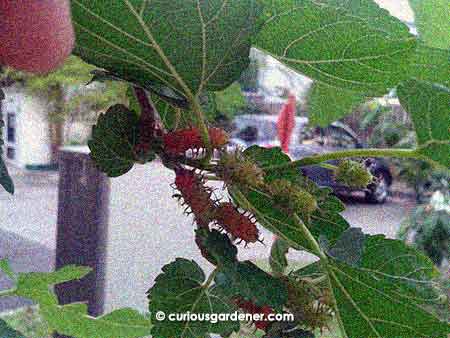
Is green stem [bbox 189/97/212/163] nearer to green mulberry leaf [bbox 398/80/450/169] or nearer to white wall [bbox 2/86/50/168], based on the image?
green mulberry leaf [bbox 398/80/450/169]

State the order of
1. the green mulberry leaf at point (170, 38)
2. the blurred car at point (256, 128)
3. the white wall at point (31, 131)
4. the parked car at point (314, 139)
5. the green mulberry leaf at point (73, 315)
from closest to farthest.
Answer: the green mulberry leaf at point (170, 38) < the green mulberry leaf at point (73, 315) < the parked car at point (314, 139) < the blurred car at point (256, 128) < the white wall at point (31, 131)

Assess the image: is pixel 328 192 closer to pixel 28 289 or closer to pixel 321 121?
pixel 321 121

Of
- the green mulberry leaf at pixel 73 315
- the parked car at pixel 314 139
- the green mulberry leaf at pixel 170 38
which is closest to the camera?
the green mulberry leaf at pixel 170 38

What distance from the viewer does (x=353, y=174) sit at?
0.26 m

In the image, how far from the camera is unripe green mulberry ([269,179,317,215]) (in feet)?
0.76

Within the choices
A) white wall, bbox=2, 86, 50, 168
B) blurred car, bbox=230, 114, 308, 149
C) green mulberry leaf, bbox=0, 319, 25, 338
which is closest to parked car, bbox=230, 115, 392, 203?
blurred car, bbox=230, 114, 308, 149

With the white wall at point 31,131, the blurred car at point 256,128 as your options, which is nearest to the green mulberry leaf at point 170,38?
the blurred car at point 256,128

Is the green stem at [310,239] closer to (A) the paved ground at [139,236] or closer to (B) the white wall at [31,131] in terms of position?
(A) the paved ground at [139,236]

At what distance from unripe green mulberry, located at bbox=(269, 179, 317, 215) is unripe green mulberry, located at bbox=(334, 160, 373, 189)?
0.12ft

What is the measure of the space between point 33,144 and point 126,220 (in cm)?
298

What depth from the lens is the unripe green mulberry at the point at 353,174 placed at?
264 millimetres

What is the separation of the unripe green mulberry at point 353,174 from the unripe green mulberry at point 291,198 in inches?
1.4

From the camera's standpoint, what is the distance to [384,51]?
0.74 ft

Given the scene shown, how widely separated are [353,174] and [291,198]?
0.15ft
